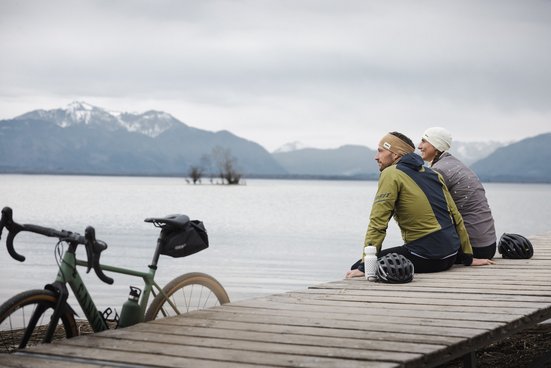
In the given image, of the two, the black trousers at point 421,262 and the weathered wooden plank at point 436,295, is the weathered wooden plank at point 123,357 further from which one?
the black trousers at point 421,262

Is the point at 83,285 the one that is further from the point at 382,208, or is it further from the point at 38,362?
the point at 382,208

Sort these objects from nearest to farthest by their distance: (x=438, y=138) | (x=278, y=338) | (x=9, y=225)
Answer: (x=278, y=338)
(x=9, y=225)
(x=438, y=138)

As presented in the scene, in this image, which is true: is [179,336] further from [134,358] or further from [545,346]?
[545,346]

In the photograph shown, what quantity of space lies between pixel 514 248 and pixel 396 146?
2.72m

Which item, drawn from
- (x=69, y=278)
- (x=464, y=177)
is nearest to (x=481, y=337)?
(x=69, y=278)

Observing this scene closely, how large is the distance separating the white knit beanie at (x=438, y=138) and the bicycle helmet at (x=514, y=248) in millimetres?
1862

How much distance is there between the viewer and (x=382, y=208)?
7.91 meters

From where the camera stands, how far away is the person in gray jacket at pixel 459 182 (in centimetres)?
905

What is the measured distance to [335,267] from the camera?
2273 centimetres

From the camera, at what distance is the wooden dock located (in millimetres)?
4699

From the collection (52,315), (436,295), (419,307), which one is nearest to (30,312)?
(52,315)

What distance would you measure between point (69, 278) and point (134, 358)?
95 cm

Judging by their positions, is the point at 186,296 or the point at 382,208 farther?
the point at 382,208

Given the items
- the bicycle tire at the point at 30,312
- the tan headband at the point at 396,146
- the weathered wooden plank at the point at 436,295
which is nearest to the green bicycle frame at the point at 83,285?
the bicycle tire at the point at 30,312
